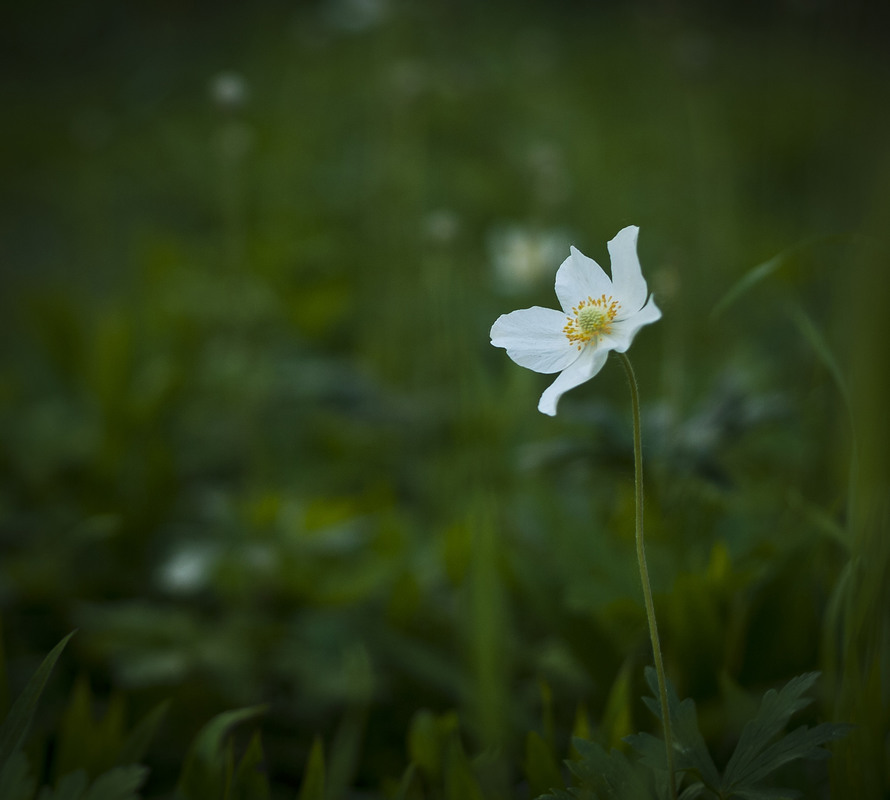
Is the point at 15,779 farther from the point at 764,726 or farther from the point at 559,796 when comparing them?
the point at 764,726

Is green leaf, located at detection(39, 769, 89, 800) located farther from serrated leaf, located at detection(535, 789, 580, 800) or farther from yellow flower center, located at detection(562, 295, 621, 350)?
yellow flower center, located at detection(562, 295, 621, 350)

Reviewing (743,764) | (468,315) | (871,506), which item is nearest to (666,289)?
(871,506)

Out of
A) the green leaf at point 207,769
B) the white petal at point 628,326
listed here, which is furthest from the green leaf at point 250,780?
the white petal at point 628,326

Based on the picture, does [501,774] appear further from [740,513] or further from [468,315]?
[468,315]

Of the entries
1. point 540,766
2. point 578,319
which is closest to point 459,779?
point 540,766

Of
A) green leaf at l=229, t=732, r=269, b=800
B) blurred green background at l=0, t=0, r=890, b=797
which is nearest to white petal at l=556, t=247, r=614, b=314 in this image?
blurred green background at l=0, t=0, r=890, b=797
